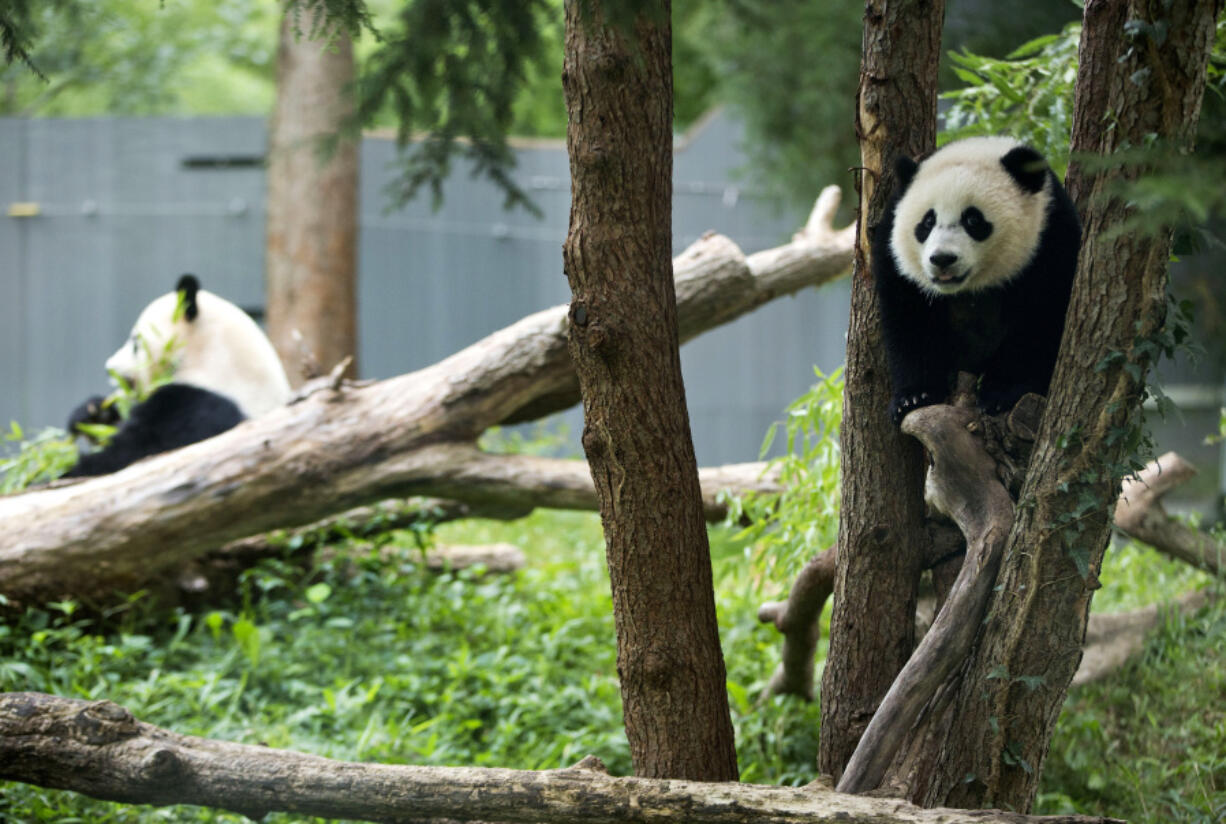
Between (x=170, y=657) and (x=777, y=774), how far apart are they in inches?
99.9

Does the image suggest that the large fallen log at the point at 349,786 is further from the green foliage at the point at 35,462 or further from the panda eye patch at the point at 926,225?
the green foliage at the point at 35,462

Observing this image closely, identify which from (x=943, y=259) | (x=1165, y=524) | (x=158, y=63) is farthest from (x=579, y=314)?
(x=158, y=63)

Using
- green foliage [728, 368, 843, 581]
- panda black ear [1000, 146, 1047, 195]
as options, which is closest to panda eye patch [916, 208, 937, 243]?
panda black ear [1000, 146, 1047, 195]

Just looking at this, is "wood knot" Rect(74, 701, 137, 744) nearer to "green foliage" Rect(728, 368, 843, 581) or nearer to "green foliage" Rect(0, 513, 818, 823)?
"green foliage" Rect(0, 513, 818, 823)

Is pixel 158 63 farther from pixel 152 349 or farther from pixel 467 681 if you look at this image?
pixel 467 681

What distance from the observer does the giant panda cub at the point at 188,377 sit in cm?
497

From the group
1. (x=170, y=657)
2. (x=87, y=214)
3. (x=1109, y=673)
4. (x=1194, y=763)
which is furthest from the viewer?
(x=87, y=214)

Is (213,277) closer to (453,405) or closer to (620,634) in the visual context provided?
(453,405)

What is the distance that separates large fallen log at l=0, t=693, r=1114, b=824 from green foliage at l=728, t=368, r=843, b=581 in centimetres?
148

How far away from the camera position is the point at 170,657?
4.20 m

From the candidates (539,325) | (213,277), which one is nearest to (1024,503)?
(539,325)

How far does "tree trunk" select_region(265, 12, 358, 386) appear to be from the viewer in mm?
7047

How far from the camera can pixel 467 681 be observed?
4.07 m

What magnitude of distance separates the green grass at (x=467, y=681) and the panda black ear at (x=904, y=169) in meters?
1.46
